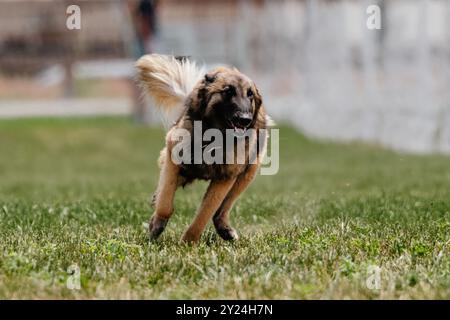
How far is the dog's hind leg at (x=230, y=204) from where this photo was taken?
24.0 feet

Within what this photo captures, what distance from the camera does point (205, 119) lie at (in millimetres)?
6668

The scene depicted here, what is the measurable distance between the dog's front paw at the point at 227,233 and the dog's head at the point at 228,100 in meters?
0.96

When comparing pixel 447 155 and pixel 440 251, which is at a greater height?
pixel 440 251

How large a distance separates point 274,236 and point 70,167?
638 inches

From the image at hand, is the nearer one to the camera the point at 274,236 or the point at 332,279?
the point at 332,279

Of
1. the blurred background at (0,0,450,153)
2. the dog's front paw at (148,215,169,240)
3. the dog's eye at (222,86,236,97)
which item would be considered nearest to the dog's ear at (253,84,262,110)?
the dog's eye at (222,86,236,97)

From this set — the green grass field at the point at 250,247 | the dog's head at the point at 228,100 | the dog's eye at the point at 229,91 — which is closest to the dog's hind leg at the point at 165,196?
the green grass field at the point at 250,247

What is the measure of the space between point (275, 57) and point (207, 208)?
27.4 metres

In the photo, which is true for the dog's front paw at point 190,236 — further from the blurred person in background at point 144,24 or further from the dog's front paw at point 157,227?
the blurred person in background at point 144,24

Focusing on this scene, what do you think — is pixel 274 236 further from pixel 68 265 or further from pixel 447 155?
pixel 447 155

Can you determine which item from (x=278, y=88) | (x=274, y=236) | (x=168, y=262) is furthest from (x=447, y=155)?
(x=278, y=88)

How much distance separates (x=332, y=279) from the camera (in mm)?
5340

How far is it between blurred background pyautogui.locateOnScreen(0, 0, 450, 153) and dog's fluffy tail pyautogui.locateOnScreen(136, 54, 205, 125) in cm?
504

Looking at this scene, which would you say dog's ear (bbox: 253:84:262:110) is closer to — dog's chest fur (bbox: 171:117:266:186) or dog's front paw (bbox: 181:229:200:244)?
dog's chest fur (bbox: 171:117:266:186)
